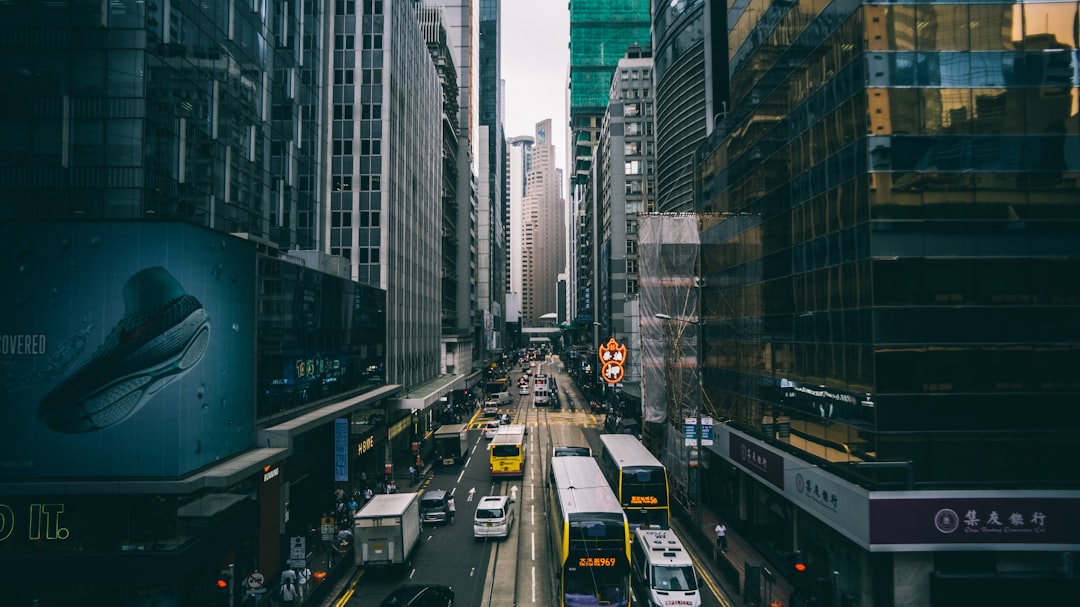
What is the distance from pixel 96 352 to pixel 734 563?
24.1m

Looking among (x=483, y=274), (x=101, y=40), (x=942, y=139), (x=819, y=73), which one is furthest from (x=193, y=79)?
(x=483, y=274)

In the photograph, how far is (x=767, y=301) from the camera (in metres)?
29.3

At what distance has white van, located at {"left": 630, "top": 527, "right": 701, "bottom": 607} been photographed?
2020cm

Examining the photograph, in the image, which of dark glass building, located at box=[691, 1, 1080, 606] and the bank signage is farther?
dark glass building, located at box=[691, 1, 1080, 606]

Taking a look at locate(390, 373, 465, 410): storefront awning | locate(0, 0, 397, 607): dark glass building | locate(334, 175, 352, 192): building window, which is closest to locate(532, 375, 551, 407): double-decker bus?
locate(390, 373, 465, 410): storefront awning

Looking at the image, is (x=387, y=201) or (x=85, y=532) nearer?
(x=85, y=532)

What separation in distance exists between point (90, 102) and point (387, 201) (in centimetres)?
3115

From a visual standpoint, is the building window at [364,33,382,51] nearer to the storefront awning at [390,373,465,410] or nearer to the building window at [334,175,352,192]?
the building window at [334,175,352,192]

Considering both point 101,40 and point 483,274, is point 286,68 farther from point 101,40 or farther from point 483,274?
point 483,274

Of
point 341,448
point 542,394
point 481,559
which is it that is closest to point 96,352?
point 481,559

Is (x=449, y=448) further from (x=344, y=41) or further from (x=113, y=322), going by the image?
(x=344, y=41)

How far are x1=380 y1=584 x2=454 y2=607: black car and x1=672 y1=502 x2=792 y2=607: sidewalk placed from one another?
9.73 metres

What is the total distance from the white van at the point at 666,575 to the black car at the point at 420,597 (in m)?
6.46

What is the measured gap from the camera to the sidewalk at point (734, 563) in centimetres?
2213
